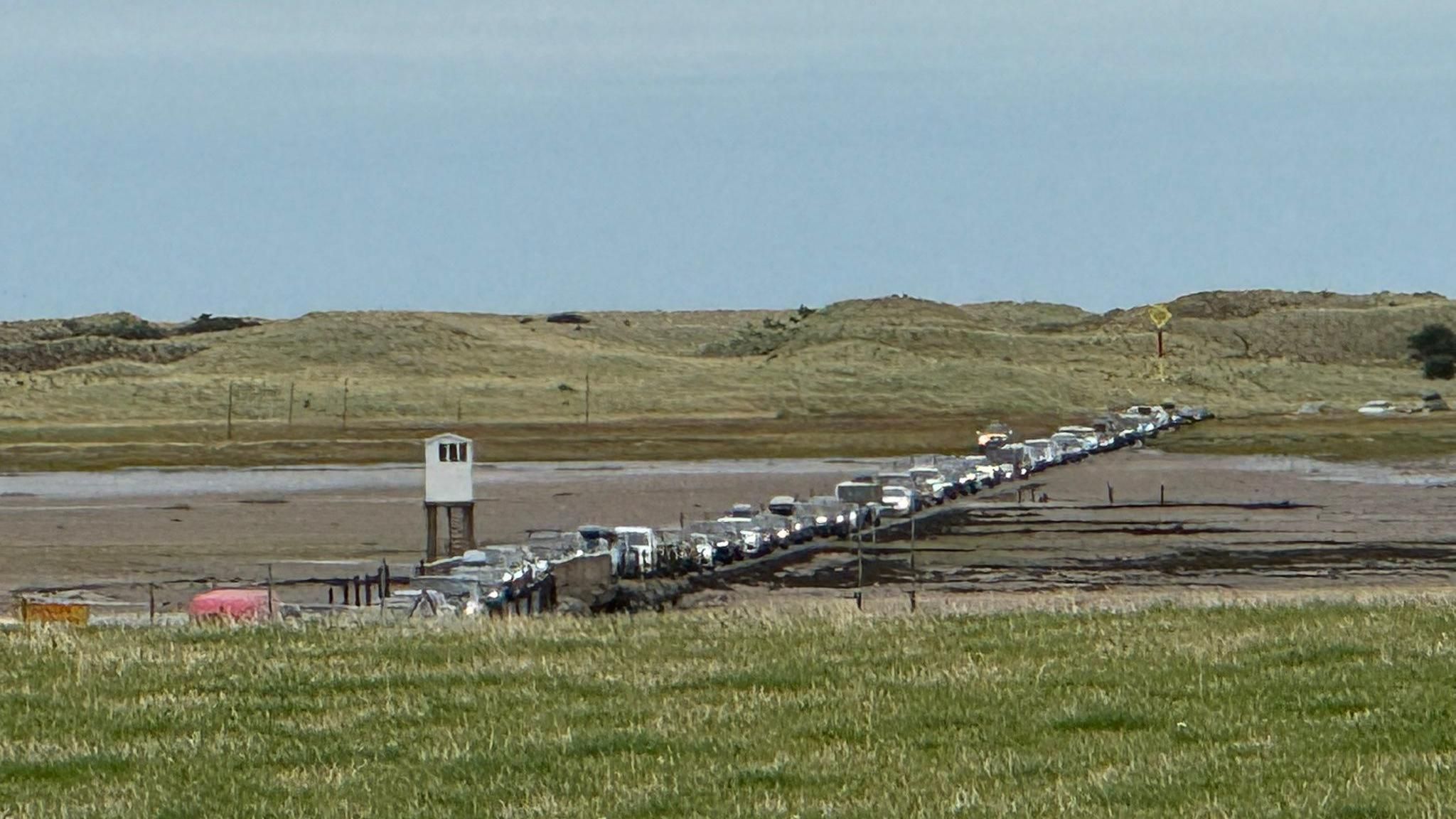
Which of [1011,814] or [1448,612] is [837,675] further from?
[1448,612]

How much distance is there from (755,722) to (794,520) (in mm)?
43778

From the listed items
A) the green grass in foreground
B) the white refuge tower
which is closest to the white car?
the white refuge tower

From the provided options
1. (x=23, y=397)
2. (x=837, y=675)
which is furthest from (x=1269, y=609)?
(x=23, y=397)

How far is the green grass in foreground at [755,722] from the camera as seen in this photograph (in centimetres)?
938

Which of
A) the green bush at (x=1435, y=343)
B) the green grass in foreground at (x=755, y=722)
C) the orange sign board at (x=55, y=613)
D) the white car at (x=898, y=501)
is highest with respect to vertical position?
the green bush at (x=1435, y=343)

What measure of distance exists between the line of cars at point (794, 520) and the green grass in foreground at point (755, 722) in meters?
25.3

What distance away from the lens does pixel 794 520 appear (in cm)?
5528

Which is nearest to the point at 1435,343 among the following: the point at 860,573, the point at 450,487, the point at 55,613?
the point at 450,487

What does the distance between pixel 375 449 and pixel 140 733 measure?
94.9 meters

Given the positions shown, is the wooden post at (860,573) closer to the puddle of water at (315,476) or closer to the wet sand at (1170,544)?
the wet sand at (1170,544)

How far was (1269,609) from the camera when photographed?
713 inches

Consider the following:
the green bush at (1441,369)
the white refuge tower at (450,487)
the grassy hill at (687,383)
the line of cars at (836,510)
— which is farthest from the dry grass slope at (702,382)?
the white refuge tower at (450,487)

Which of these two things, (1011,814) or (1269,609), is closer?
(1011,814)

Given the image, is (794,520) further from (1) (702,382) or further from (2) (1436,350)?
(2) (1436,350)
